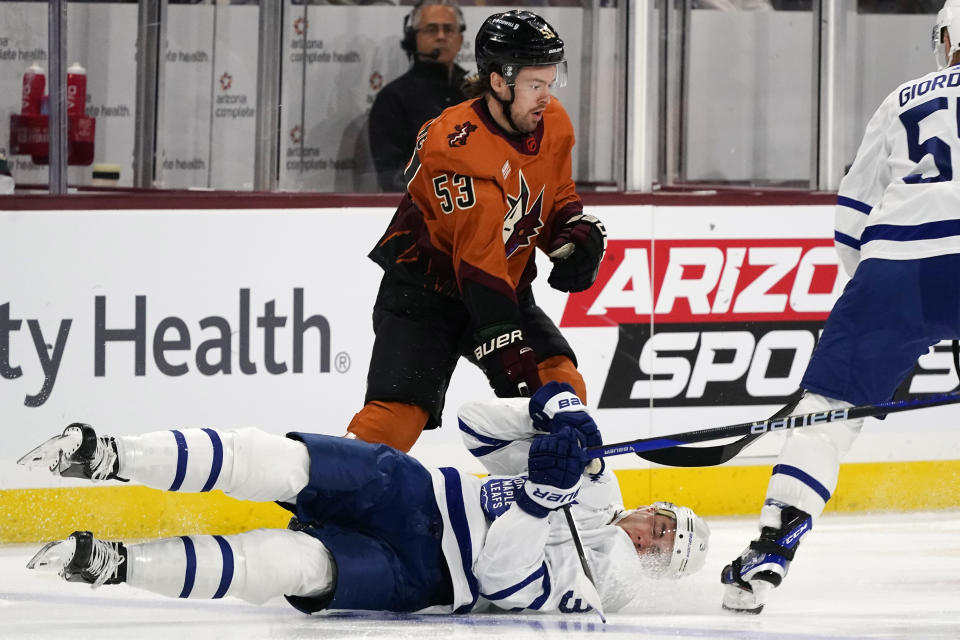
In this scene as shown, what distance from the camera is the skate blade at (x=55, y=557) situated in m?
1.96

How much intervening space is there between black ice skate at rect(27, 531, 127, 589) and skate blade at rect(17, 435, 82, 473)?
11 cm

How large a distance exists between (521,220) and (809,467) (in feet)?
2.36

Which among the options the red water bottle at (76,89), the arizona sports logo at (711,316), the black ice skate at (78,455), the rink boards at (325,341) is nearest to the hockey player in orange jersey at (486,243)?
the black ice skate at (78,455)

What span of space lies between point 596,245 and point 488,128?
0.32 metres

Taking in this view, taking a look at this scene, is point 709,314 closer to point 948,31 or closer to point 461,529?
point 948,31

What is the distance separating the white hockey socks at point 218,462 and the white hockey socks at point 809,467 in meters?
0.85

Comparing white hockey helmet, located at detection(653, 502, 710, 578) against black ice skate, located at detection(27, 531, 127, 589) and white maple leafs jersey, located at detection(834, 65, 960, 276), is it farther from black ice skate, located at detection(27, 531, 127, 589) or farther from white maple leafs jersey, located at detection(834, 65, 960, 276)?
black ice skate, located at detection(27, 531, 127, 589)

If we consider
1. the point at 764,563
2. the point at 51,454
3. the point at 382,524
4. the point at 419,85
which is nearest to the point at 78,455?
the point at 51,454

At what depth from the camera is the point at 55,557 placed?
6.46 feet

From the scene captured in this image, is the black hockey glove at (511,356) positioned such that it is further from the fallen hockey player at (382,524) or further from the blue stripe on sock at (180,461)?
the blue stripe on sock at (180,461)

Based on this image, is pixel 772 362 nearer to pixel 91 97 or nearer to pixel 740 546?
pixel 740 546

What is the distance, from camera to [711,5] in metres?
4.21

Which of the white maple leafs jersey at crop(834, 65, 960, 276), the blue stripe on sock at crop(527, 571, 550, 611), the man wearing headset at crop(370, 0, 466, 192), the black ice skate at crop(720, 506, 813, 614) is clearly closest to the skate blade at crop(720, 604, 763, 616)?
the black ice skate at crop(720, 506, 813, 614)

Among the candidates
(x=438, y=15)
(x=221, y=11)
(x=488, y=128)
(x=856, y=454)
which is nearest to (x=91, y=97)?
(x=221, y=11)
